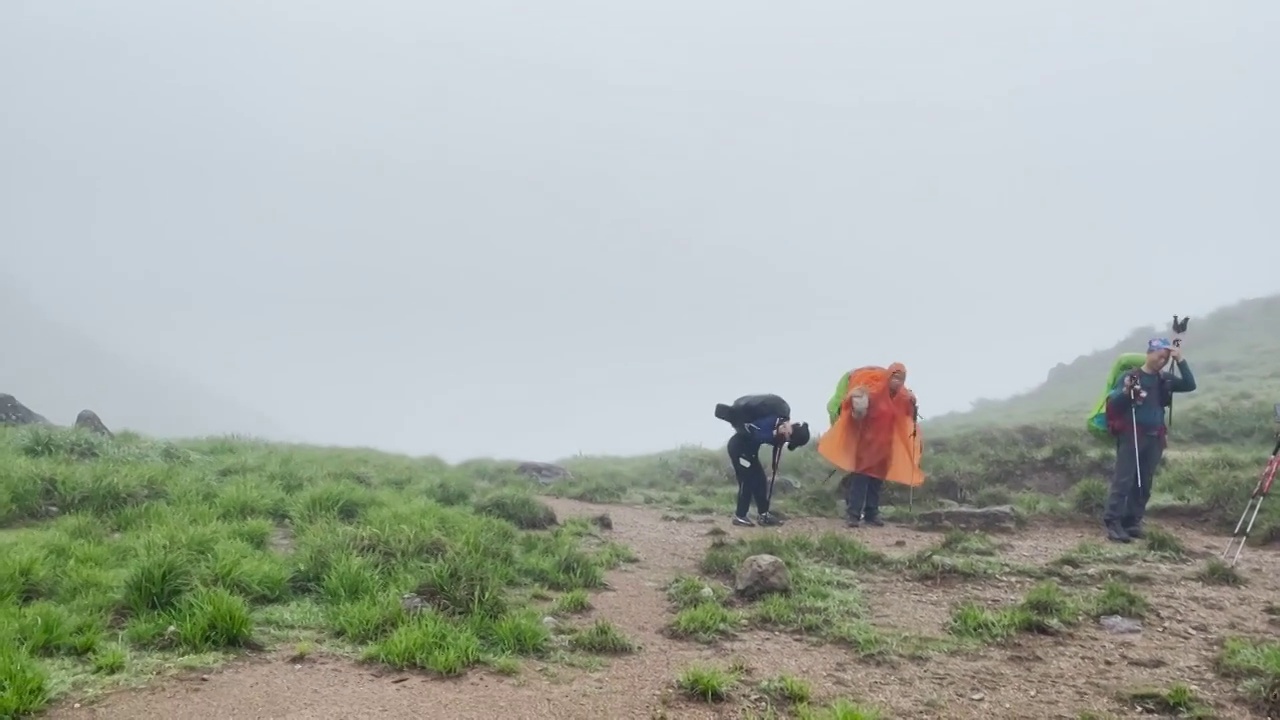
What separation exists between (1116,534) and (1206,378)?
21318 millimetres

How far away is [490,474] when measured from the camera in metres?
16.8

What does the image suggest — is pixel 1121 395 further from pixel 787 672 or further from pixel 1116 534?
pixel 787 672

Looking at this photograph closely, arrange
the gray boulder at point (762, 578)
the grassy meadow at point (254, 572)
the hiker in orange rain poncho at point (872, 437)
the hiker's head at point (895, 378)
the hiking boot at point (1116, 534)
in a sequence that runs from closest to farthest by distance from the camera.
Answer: the grassy meadow at point (254, 572) < the gray boulder at point (762, 578) < the hiking boot at point (1116, 534) < the hiker in orange rain poncho at point (872, 437) < the hiker's head at point (895, 378)

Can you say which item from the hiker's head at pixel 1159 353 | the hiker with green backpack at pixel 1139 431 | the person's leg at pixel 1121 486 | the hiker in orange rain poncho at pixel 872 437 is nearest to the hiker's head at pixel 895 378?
the hiker in orange rain poncho at pixel 872 437

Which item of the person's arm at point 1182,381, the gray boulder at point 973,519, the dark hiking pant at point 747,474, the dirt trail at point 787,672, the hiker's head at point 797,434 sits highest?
the person's arm at point 1182,381

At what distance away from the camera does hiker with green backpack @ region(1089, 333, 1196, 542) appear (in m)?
9.92

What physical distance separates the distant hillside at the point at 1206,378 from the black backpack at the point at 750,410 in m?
9.78

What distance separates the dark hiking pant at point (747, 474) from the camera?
38.0ft

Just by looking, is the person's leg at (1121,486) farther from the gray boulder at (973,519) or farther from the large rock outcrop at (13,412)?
the large rock outcrop at (13,412)

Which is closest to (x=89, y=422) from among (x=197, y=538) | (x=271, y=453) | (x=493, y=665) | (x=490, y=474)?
(x=271, y=453)

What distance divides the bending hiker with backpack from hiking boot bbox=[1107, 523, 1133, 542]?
3846 millimetres

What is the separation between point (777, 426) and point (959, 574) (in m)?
3.78

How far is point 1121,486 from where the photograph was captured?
1000 cm

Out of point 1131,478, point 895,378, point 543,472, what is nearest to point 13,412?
point 543,472
